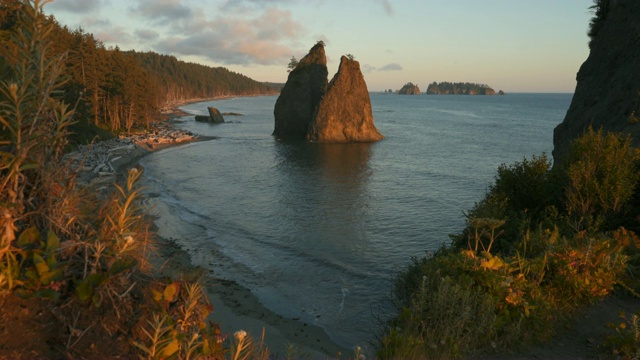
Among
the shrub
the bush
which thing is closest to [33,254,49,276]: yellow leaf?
the bush

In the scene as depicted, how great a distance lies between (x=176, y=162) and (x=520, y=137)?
6074 cm

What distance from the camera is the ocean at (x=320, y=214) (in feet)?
52.4

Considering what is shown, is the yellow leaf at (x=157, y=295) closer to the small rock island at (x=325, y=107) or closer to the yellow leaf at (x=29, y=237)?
the yellow leaf at (x=29, y=237)

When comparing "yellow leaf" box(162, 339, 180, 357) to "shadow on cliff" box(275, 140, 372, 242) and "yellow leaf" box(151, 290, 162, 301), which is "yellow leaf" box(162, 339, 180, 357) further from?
"shadow on cliff" box(275, 140, 372, 242)

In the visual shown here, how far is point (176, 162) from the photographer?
1896 inches

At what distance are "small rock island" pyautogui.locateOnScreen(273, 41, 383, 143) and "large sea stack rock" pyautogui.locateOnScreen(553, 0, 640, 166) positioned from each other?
4447cm

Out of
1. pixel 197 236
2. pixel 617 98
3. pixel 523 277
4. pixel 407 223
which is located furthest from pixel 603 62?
pixel 197 236

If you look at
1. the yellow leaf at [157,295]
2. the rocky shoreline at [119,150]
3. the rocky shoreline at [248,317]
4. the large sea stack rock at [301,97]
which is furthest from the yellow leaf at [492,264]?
the large sea stack rock at [301,97]

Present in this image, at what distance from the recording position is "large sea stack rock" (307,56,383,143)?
71.4 meters

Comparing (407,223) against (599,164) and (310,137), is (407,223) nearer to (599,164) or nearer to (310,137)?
(599,164)

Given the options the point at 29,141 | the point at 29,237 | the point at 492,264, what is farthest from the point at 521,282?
the point at 29,141

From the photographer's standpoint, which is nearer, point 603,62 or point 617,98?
point 617,98

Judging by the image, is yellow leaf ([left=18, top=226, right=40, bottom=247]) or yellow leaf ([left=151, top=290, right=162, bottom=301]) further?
yellow leaf ([left=151, top=290, right=162, bottom=301])

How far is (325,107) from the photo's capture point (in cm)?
7194
